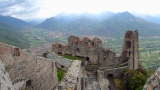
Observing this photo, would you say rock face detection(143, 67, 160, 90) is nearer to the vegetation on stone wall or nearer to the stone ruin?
the vegetation on stone wall

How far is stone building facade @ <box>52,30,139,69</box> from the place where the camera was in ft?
109

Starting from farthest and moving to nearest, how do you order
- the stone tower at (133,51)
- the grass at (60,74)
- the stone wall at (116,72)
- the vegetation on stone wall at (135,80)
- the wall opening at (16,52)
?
the stone tower at (133,51), the stone wall at (116,72), the vegetation on stone wall at (135,80), the grass at (60,74), the wall opening at (16,52)

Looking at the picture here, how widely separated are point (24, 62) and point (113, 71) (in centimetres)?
2115

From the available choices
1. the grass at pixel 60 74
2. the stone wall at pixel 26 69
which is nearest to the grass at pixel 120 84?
the grass at pixel 60 74

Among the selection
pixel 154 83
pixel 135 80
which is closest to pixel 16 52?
pixel 154 83

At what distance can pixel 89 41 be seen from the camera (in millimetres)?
34594

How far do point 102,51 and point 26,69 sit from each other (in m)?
21.0

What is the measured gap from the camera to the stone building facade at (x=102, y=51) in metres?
33.2

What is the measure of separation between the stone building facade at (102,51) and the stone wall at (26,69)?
53.8ft

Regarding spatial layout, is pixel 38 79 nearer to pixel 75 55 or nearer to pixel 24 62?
pixel 24 62

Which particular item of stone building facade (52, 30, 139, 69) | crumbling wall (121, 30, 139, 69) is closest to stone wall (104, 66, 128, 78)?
stone building facade (52, 30, 139, 69)

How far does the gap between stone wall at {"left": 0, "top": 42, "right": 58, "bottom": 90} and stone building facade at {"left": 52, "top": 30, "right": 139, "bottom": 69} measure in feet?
53.8

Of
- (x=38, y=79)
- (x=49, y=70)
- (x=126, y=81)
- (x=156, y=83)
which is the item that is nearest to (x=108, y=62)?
(x=126, y=81)

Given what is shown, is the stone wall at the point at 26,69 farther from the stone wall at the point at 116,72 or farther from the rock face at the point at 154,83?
the stone wall at the point at 116,72
